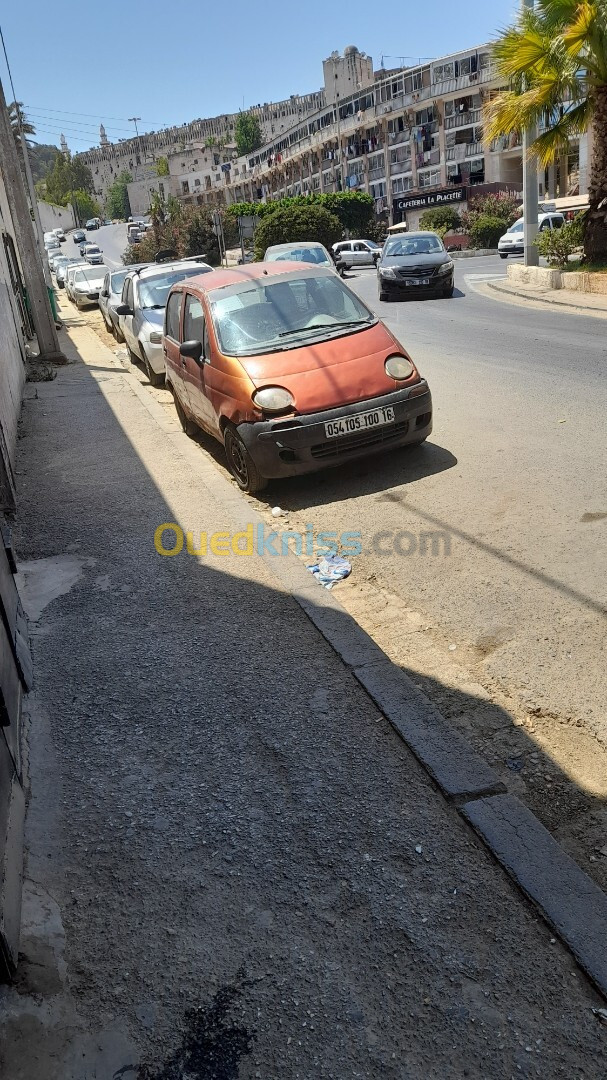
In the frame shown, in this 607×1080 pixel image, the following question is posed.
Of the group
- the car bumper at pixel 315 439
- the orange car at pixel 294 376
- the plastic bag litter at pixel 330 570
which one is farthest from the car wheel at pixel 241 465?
the plastic bag litter at pixel 330 570

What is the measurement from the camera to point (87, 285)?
3350cm

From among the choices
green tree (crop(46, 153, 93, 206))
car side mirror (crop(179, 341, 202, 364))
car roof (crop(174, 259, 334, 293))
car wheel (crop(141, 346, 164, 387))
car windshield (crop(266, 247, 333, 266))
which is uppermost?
green tree (crop(46, 153, 93, 206))

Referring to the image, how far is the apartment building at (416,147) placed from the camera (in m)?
66.6

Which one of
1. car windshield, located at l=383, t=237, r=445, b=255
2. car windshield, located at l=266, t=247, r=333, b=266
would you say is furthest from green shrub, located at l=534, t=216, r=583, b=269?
car windshield, located at l=266, t=247, r=333, b=266

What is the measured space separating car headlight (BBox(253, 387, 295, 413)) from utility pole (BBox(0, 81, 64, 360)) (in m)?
10.2

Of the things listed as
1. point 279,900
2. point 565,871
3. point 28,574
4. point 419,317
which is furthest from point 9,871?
point 419,317

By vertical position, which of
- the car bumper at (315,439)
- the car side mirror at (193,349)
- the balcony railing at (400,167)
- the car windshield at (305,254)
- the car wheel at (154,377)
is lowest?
the car wheel at (154,377)

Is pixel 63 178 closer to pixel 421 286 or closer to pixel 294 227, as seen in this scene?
pixel 294 227

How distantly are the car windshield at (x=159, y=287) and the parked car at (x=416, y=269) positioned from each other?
6733 mm

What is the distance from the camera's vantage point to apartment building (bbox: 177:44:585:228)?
66.6m

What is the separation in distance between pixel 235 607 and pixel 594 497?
274 cm

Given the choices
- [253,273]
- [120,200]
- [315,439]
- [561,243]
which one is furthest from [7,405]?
[120,200]

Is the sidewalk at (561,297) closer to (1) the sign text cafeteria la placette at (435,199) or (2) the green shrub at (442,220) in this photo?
(2) the green shrub at (442,220)

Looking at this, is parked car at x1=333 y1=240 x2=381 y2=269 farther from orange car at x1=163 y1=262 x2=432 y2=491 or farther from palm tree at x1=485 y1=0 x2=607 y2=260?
orange car at x1=163 y1=262 x2=432 y2=491
